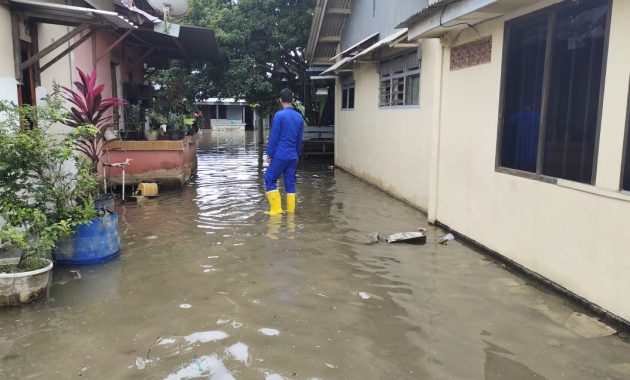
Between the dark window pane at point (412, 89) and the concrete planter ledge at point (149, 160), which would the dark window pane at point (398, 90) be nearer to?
the dark window pane at point (412, 89)

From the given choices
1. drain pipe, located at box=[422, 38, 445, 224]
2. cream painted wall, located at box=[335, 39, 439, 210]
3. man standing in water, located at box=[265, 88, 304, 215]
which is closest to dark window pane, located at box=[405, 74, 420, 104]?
cream painted wall, located at box=[335, 39, 439, 210]

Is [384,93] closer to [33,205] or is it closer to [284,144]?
[284,144]

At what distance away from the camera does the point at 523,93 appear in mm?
5027

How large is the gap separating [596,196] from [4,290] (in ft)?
15.2

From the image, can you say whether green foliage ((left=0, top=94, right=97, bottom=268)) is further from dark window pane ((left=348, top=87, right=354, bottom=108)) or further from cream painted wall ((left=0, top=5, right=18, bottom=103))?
dark window pane ((left=348, top=87, right=354, bottom=108))

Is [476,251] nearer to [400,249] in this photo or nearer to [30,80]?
[400,249]

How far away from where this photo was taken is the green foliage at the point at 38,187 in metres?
4.21

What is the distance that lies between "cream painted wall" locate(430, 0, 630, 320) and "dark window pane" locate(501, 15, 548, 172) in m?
0.17

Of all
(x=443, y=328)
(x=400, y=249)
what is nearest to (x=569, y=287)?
(x=443, y=328)

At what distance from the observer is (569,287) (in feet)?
14.1

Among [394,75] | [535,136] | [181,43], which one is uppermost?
[181,43]

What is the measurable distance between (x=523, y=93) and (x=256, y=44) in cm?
1366

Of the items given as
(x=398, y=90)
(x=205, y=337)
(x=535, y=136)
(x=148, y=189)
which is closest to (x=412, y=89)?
(x=398, y=90)

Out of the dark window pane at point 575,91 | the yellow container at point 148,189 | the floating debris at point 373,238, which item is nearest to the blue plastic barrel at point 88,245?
the floating debris at point 373,238
